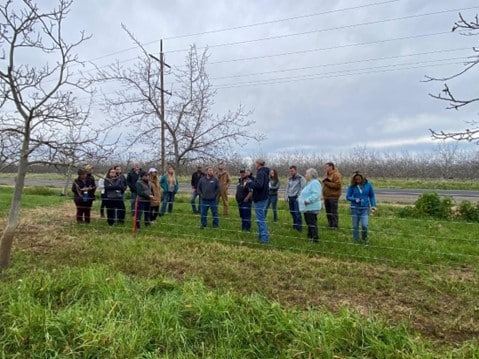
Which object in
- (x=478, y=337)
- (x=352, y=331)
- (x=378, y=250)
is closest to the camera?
(x=352, y=331)

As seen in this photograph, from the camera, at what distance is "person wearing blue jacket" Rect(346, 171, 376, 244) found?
740cm

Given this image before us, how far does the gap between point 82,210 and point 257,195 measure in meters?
5.39

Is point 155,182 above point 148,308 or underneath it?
above

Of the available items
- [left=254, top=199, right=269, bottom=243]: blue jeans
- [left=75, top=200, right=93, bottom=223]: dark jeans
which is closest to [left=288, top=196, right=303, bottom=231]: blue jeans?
[left=254, top=199, right=269, bottom=243]: blue jeans

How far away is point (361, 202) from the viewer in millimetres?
7430

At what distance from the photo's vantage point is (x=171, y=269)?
5473 millimetres

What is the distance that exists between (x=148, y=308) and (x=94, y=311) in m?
0.53

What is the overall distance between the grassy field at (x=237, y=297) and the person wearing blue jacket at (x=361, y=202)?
1.34 ft

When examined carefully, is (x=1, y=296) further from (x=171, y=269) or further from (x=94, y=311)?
(x=171, y=269)

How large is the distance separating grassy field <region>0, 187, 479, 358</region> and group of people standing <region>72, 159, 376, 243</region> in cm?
67

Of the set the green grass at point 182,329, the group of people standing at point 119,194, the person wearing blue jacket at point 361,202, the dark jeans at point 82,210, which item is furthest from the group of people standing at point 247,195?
the green grass at point 182,329

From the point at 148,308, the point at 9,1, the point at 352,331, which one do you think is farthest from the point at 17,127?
the point at 352,331

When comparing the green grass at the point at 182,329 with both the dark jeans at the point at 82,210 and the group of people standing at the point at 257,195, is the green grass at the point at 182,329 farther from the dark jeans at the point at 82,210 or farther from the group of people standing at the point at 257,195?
the dark jeans at the point at 82,210

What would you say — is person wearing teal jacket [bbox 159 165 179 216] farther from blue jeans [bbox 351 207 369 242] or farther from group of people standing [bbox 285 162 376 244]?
blue jeans [bbox 351 207 369 242]
